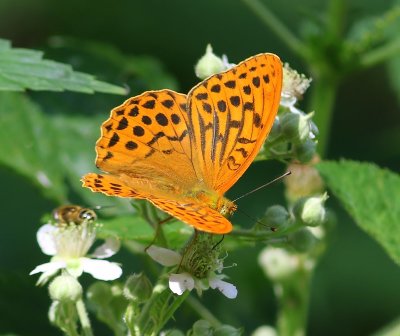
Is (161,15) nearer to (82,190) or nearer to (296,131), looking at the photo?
(82,190)

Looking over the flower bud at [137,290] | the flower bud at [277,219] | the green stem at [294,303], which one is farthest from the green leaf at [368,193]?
the flower bud at [137,290]

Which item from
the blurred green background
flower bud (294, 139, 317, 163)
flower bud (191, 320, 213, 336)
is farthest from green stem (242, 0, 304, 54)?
flower bud (191, 320, 213, 336)

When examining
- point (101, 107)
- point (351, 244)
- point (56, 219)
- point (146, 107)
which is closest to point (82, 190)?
point (101, 107)

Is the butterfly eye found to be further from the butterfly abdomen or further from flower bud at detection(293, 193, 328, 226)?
flower bud at detection(293, 193, 328, 226)

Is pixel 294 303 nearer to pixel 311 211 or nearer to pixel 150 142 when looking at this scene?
pixel 311 211

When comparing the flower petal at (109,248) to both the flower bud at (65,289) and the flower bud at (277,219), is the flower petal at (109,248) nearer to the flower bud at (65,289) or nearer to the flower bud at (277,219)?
the flower bud at (65,289)

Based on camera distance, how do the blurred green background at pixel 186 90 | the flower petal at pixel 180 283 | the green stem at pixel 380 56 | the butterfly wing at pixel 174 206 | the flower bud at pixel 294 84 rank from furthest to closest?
the blurred green background at pixel 186 90 < the green stem at pixel 380 56 < the flower bud at pixel 294 84 < the flower petal at pixel 180 283 < the butterfly wing at pixel 174 206

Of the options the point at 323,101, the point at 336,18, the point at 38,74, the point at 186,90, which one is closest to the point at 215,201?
the point at 38,74
